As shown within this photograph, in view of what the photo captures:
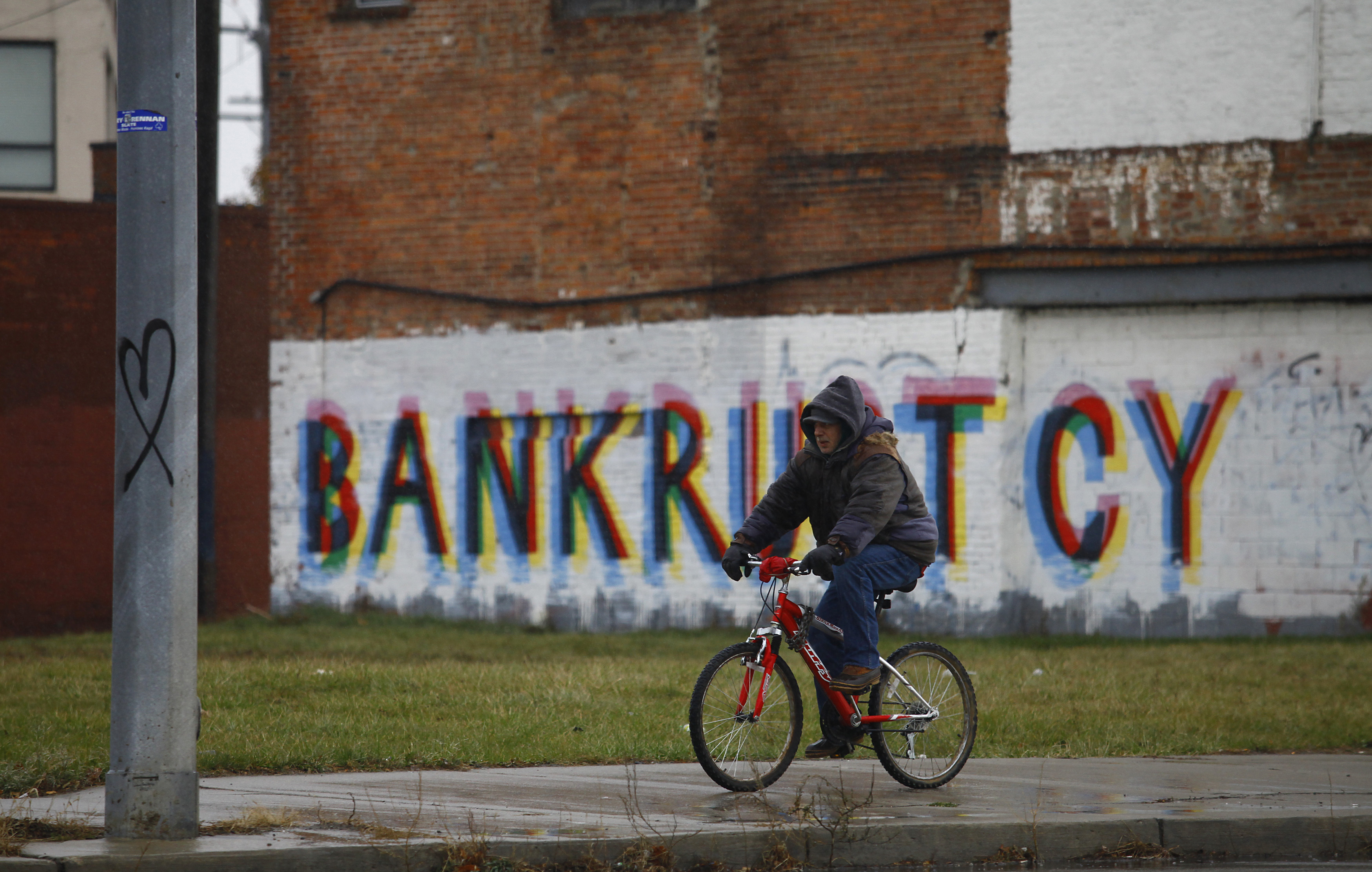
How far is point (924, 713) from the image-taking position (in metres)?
6.61

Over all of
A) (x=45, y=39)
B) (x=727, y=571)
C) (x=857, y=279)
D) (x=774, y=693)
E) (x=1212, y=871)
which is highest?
(x=45, y=39)

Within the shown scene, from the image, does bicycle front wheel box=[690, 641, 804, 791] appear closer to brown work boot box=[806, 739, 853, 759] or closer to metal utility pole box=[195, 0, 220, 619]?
brown work boot box=[806, 739, 853, 759]

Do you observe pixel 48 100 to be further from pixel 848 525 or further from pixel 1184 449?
pixel 848 525

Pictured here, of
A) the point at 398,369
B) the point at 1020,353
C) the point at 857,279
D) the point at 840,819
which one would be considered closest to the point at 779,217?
the point at 857,279

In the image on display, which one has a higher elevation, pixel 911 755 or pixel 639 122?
pixel 639 122

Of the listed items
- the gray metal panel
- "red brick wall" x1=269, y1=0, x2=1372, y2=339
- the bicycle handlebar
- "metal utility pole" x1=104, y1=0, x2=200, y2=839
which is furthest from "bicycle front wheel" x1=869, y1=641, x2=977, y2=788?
"red brick wall" x1=269, y1=0, x2=1372, y2=339

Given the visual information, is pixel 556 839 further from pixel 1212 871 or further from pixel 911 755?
pixel 1212 871

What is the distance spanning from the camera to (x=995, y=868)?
18.0 feet

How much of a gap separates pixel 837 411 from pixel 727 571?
88 centimetres

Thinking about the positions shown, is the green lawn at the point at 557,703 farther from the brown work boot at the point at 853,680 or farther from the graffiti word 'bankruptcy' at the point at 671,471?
the graffiti word 'bankruptcy' at the point at 671,471

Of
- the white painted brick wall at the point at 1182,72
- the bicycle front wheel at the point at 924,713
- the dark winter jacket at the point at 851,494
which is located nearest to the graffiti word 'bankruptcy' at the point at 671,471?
the white painted brick wall at the point at 1182,72

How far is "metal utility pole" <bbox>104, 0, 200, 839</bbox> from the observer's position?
515 centimetres

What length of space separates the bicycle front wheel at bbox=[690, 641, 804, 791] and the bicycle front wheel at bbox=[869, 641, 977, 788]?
455 mm

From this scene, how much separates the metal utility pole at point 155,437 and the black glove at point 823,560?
2512 mm
